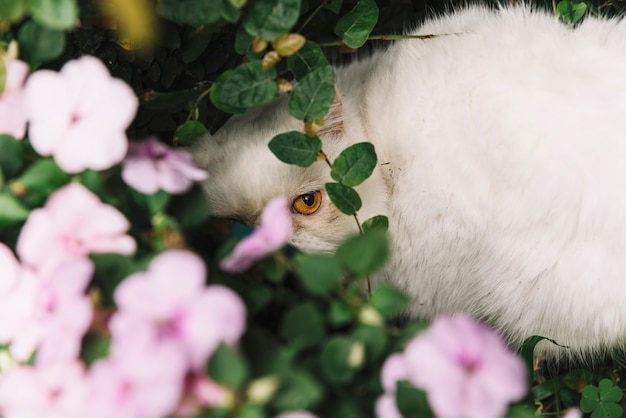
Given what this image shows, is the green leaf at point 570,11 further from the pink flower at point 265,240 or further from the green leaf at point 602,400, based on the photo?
the pink flower at point 265,240

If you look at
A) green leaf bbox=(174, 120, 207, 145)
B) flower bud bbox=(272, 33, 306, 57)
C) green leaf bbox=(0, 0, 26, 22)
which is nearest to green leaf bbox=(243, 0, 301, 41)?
flower bud bbox=(272, 33, 306, 57)

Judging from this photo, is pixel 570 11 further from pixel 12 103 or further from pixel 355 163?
pixel 12 103

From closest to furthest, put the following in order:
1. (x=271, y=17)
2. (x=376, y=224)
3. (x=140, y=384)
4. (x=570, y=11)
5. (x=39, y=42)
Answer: (x=140, y=384), (x=39, y=42), (x=271, y=17), (x=376, y=224), (x=570, y=11)

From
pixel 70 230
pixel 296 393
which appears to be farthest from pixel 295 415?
Answer: pixel 70 230

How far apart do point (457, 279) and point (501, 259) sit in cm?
10

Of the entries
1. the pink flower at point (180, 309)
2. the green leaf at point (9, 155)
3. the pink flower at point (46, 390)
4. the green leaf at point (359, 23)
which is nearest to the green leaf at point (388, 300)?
the pink flower at point (180, 309)

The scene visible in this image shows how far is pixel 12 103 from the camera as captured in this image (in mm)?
555

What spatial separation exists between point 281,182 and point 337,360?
578mm

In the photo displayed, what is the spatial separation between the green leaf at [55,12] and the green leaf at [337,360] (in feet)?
1.21

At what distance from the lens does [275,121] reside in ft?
3.40

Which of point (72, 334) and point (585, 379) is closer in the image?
point (72, 334)

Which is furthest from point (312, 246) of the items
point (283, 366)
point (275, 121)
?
point (283, 366)

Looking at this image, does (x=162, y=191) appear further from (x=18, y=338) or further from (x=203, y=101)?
(x=203, y=101)

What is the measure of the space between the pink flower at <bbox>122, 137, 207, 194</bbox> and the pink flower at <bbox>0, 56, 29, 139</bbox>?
0.10 m
